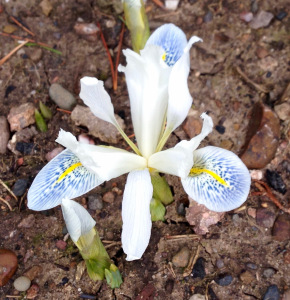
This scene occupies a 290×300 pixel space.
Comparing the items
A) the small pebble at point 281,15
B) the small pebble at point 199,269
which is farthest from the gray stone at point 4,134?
→ the small pebble at point 281,15

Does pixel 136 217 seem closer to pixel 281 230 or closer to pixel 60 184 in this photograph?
pixel 60 184

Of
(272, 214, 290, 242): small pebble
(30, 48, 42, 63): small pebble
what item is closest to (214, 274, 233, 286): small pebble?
(272, 214, 290, 242): small pebble

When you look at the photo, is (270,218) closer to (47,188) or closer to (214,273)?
(214,273)

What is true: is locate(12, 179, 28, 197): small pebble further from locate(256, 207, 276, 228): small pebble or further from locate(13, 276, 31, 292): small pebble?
locate(256, 207, 276, 228): small pebble

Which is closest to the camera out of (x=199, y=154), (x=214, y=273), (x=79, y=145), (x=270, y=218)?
(x=79, y=145)

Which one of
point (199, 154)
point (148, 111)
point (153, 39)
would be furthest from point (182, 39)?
point (199, 154)

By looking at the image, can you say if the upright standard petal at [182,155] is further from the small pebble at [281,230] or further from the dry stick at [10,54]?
the dry stick at [10,54]
